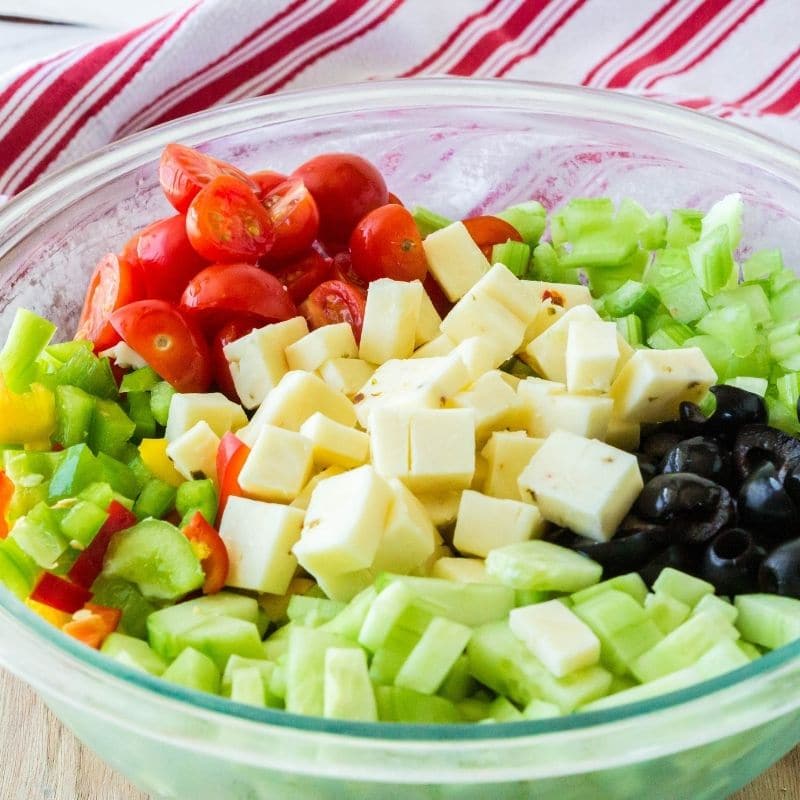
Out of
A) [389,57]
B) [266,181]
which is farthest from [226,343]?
[389,57]

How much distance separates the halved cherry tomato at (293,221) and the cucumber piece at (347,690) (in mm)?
850

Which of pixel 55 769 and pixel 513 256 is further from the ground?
pixel 513 256

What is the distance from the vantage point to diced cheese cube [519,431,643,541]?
1.42 metres

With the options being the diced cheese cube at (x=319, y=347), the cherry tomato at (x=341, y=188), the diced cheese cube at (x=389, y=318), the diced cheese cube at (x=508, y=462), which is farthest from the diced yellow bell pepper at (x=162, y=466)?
the cherry tomato at (x=341, y=188)

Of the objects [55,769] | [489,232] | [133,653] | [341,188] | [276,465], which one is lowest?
[55,769]

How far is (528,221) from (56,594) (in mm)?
1141

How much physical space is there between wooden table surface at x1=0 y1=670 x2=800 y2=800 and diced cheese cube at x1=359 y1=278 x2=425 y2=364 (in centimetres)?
74

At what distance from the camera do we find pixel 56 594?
1394 mm

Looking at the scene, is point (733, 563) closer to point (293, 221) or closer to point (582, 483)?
point (582, 483)

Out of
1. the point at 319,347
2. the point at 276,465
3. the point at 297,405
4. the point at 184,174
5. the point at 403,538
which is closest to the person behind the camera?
the point at 403,538

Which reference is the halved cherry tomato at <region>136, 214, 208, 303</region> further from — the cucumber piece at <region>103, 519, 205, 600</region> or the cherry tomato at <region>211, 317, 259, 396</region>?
the cucumber piece at <region>103, 519, 205, 600</region>

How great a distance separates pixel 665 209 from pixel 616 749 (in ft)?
4.55

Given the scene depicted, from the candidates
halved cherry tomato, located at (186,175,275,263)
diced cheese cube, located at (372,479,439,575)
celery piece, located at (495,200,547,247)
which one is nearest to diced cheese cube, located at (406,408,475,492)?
diced cheese cube, located at (372,479,439,575)

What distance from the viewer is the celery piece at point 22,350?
165cm
